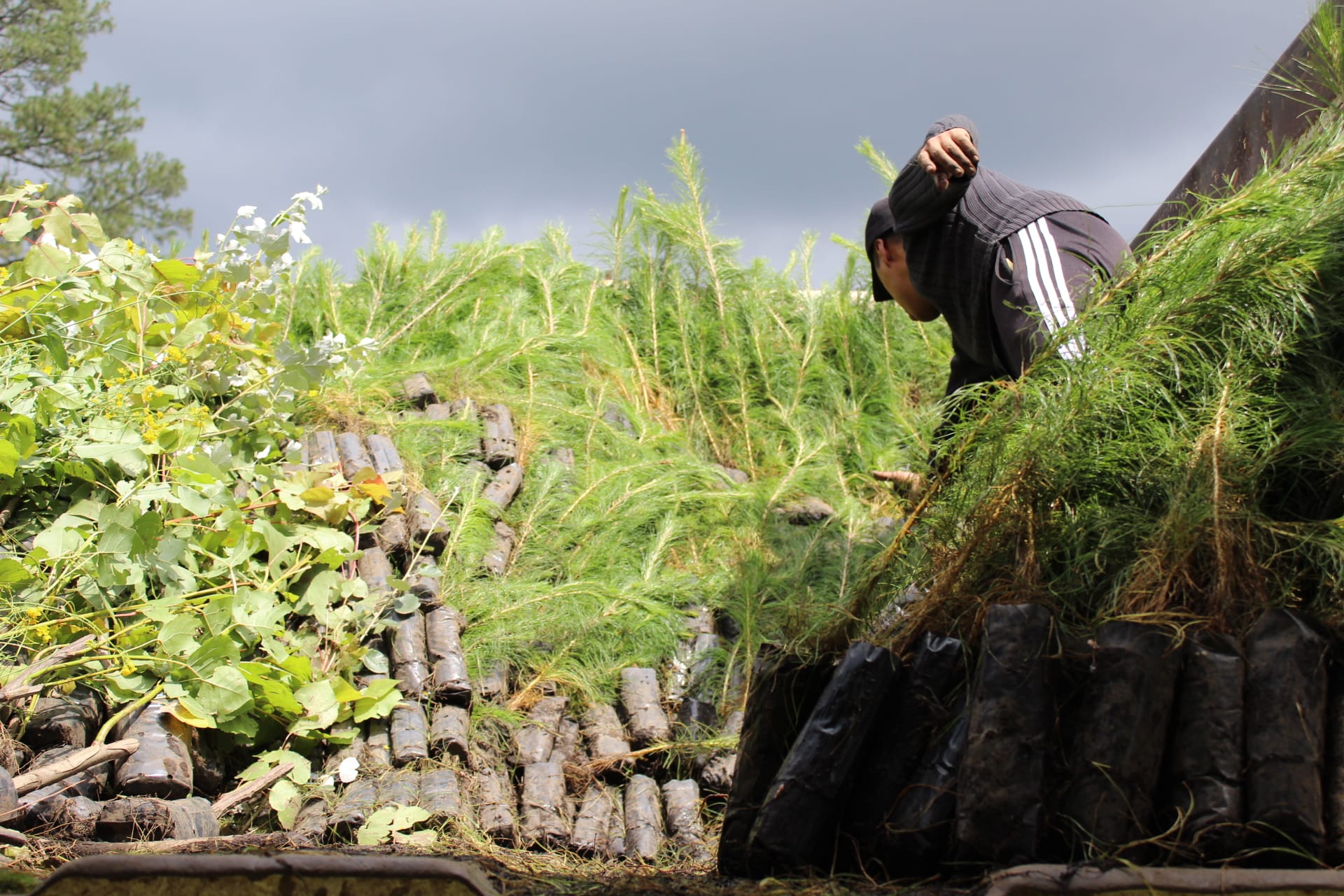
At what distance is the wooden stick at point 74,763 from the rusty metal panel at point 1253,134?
295cm

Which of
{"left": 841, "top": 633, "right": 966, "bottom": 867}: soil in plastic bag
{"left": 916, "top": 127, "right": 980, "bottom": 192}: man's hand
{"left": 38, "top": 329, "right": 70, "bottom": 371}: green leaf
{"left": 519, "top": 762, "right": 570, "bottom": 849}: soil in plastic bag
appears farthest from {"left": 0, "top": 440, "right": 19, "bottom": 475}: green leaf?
{"left": 916, "top": 127, "right": 980, "bottom": 192}: man's hand

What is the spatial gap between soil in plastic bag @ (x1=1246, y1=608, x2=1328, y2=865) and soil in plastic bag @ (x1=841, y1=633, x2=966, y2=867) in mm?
470

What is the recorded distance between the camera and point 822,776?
184 cm

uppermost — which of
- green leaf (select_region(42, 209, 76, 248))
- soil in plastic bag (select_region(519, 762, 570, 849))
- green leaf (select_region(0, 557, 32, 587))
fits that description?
green leaf (select_region(42, 209, 76, 248))

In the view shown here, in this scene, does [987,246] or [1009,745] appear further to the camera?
[987,246]

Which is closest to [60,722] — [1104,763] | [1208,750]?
[1104,763]

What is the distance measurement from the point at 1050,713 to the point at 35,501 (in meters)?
2.82

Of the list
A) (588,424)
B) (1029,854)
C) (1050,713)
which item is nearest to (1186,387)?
(1050,713)

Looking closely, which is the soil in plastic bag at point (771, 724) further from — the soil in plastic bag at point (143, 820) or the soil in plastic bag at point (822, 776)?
the soil in plastic bag at point (143, 820)

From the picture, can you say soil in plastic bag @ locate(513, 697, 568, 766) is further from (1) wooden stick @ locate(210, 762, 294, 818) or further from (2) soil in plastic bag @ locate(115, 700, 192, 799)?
(2) soil in plastic bag @ locate(115, 700, 192, 799)

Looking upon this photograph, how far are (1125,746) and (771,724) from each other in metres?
0.69

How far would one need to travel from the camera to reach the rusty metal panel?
10.4ft

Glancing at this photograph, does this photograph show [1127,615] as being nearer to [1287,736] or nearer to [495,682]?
[1287,736]

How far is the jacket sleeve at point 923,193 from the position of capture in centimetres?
293
